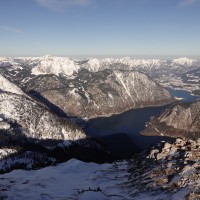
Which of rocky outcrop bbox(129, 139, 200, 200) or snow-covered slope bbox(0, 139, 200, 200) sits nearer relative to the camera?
rocky outcrop bbox(129, 139, 200, 200)

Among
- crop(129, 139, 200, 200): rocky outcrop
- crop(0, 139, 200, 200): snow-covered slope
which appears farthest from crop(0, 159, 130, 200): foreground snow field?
crop(129, 139, 200, 200): rocky outcrop

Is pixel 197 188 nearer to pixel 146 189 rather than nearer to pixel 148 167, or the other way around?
pixel 146 189

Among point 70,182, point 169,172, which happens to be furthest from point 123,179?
point 70,182

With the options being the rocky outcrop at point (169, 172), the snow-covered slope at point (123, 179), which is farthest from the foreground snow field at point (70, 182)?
the rocky outcrop at point (169, 172)

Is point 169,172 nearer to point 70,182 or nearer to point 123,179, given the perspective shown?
point 123,179

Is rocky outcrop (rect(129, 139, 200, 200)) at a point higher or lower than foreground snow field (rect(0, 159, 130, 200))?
higher

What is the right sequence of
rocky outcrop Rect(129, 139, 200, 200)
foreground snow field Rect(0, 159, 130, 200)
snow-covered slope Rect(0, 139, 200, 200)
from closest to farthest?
rocky outcrop Rect(129, 139, 200, 200)
snow-covered slope Rect(0, 139, 200, 200)
foreground snow field Rect(0, 159, 130, 200)

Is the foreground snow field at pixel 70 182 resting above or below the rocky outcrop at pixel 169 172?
below

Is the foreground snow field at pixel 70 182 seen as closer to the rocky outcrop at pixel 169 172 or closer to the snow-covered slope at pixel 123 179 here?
the snow-covered slope at pixel 123 179

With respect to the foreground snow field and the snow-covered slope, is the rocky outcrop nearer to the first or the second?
the snow-covered slope
